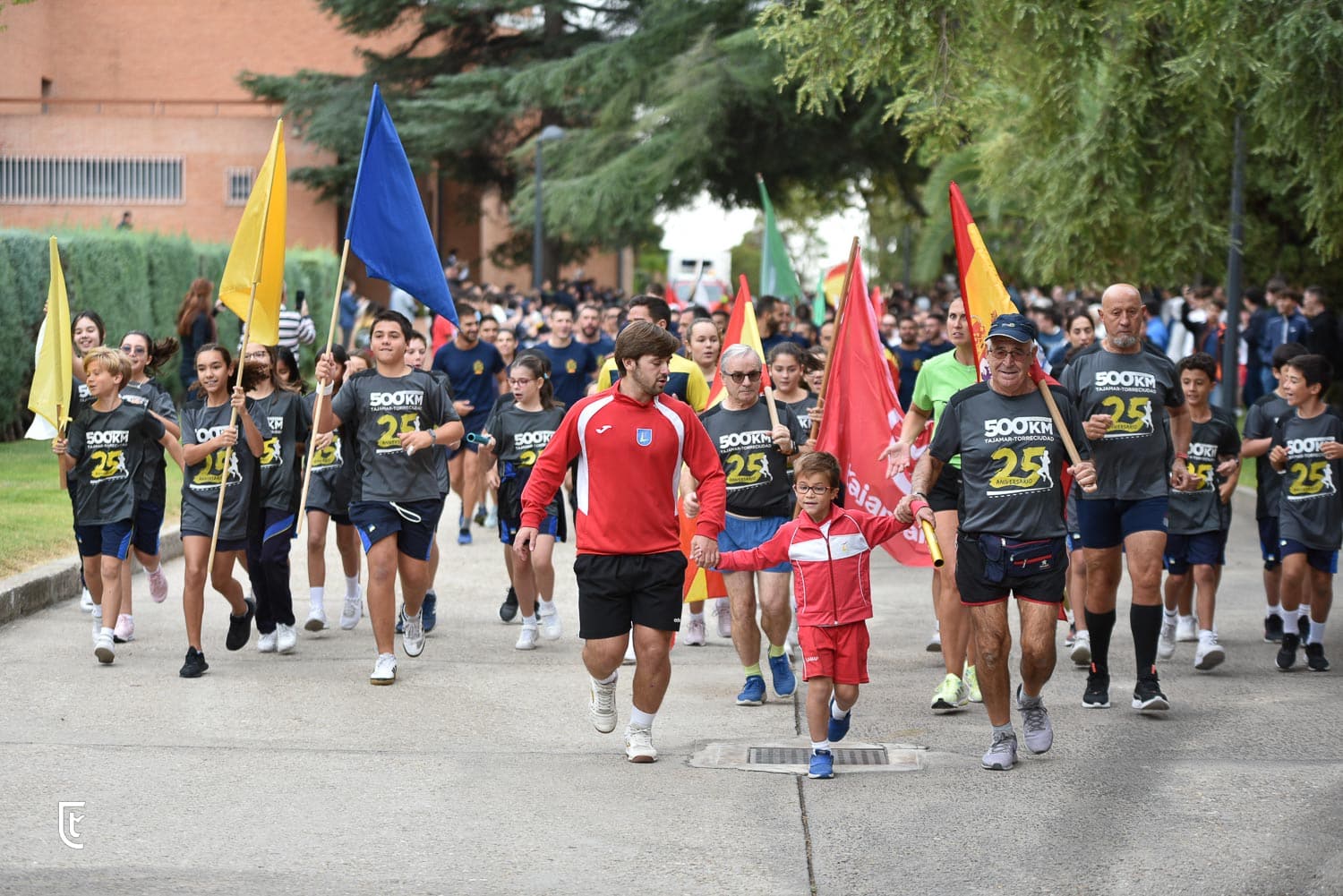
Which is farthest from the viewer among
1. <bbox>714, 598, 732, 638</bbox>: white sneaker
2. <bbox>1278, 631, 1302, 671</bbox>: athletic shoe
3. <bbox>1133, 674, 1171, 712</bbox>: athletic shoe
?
<bbox>714, 598, 732, 638</bbox>: white sneaker

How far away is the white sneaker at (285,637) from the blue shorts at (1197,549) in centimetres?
493

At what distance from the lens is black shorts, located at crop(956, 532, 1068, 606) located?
7504 millimetres

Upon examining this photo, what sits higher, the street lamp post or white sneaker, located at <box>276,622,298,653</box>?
the street lamp post

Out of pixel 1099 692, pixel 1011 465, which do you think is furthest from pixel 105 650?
pixel 1099 692

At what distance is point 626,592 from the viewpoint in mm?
7578

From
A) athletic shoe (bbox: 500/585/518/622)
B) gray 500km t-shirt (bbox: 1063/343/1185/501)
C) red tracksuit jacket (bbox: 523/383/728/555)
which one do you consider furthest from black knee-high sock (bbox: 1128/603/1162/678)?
athletic shoe (bbox: 500/585/518/622)

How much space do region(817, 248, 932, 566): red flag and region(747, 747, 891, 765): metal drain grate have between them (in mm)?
1640

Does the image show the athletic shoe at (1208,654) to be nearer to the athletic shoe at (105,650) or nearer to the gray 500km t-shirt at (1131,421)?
the gray 500km t-shirt at (1131,421)

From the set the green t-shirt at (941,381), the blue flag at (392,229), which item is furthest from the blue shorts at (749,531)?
the blue flag at (392,229)

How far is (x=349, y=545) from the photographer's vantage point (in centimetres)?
→ 1166

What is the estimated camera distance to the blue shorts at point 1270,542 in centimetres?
1064

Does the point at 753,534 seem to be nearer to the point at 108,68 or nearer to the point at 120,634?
the point at 120,634

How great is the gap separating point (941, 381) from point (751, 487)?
1.08 m

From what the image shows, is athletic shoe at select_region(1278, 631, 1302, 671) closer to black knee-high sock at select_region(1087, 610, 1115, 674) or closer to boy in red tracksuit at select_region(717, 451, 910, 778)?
black knee-high sock at select_region(1087, 610, 1115, 674)
